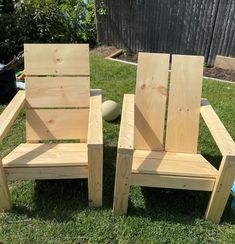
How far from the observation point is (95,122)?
2.55 metres

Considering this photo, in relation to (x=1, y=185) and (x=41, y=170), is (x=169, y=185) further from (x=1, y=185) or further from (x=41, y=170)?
(x=1, y=185)

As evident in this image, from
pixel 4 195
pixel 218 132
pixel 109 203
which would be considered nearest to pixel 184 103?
pixel 218 132

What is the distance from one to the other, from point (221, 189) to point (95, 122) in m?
1.07

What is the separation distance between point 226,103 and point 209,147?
124cm

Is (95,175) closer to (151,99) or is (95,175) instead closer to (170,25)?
(151,99)

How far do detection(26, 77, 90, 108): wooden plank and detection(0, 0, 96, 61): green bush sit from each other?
3.44 meters

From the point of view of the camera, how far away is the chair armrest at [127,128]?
7.26 ft

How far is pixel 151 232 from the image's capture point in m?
2.48

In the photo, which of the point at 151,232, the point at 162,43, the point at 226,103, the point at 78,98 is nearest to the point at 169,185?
the point at 151,232

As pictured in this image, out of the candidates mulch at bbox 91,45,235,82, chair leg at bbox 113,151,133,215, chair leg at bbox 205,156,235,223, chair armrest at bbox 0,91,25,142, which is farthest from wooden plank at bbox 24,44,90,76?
mulch at bbox 91,45,235,82

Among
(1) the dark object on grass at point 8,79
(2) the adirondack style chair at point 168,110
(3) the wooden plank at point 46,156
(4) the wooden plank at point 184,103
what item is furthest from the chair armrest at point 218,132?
(1) the dark object on grass at point 8,79

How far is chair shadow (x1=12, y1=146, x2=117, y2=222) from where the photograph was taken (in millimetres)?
2611

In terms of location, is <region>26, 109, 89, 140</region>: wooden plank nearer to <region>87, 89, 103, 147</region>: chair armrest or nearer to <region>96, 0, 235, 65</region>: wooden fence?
<region>87, 89, 103, 147</region>: chair armrest

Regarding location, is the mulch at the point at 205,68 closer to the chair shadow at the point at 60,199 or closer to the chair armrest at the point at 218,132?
the chair armrest at the point at 218,132
